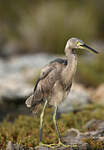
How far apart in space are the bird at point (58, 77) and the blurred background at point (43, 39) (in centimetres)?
394

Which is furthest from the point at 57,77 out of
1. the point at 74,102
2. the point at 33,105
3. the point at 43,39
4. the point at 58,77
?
the point at 43,39

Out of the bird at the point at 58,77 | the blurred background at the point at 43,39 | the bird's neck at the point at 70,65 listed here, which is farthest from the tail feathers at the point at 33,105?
the blurred background at the point at 43,39

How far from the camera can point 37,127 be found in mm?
6051

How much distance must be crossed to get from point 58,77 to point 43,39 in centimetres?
1180

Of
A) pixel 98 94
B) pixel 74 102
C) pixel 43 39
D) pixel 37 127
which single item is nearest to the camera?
pixel 37 127

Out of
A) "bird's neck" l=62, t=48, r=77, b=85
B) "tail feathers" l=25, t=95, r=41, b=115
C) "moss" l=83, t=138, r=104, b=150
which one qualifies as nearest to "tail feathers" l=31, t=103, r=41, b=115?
"tail feathers" l=25, t=95, r=41, b=115

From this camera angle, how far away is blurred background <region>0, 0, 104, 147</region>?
998cm

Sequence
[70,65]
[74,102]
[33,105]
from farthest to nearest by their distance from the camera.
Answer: [74,102] → [33,105] → [70,65]

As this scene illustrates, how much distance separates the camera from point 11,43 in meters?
17.5

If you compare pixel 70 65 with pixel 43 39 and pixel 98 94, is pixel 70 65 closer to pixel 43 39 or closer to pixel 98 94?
pixel 98 94

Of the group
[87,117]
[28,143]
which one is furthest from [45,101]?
[87,117]

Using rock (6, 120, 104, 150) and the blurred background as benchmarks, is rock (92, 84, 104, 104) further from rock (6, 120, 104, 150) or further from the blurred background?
rock (6, 120, 104, 150)

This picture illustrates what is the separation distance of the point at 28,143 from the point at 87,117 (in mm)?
1855

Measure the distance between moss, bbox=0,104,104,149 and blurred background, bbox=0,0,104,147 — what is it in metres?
2.03
